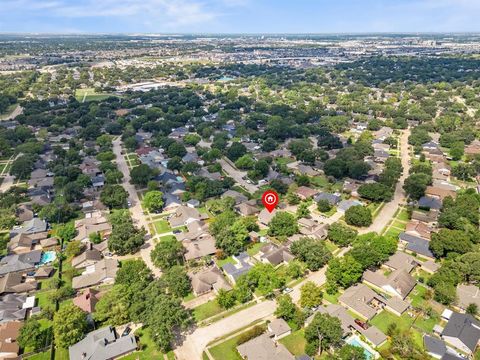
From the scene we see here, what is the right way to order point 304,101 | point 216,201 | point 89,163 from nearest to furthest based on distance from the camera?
point 216,201 → point 89,163 → point 304,101

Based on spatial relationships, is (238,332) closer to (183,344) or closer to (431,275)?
(183,344)

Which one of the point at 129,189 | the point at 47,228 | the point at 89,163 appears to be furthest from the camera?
the point at 89,163

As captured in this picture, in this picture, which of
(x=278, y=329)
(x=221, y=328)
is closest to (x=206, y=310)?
(x=221, y=328)

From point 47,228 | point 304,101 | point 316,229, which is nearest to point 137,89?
point 304,101

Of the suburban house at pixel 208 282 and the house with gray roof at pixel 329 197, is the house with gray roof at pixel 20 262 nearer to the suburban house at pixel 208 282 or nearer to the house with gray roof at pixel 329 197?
the suburban house at pixel 208 282

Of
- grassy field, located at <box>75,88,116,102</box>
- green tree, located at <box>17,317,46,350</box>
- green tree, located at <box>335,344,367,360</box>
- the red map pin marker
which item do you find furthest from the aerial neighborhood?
grassy field, located at <box>75,88,116,102</box>

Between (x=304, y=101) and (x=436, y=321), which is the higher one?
(x=304, y=101)

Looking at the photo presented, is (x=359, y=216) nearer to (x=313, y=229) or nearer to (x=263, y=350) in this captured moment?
(x=313, y=229)
